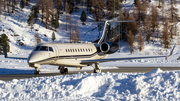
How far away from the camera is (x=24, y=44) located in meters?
54.0

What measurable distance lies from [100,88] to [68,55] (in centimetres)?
851

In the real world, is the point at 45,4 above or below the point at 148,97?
above

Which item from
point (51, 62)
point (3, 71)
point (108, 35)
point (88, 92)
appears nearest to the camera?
point (88, 92)

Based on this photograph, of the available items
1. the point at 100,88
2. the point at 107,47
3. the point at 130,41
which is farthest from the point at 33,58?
the point at 130,41

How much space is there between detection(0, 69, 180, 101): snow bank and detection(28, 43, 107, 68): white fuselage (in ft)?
17.7

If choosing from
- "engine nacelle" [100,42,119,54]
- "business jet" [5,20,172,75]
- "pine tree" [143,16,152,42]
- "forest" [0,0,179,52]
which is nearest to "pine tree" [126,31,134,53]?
"forest" [0,0,179,52]

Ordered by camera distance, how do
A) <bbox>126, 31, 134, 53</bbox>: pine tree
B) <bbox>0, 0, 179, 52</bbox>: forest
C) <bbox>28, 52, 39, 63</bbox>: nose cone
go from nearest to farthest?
<bbox>28, 52, 39, 63</bbox>: nose cone → <bbox>126, 31, 134, 53</bbox>: pine tree → <bbox>0, 0, 179, 52</bbox>: forest

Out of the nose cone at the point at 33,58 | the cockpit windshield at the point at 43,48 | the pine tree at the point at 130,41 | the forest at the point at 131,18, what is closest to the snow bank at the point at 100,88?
the nose cone at the point at 33,58

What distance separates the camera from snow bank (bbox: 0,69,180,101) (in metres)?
8.33

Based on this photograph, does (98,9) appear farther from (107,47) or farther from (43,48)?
(43,48)

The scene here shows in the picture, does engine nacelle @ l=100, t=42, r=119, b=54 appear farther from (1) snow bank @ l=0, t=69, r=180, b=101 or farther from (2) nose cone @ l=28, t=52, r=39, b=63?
(1) snow bank @ l=0, t=69, r=180, b=101

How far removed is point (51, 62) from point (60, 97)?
8.06m

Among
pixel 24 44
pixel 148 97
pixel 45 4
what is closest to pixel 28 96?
pixel 148 97

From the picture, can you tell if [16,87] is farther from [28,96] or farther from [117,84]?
[117,84]
